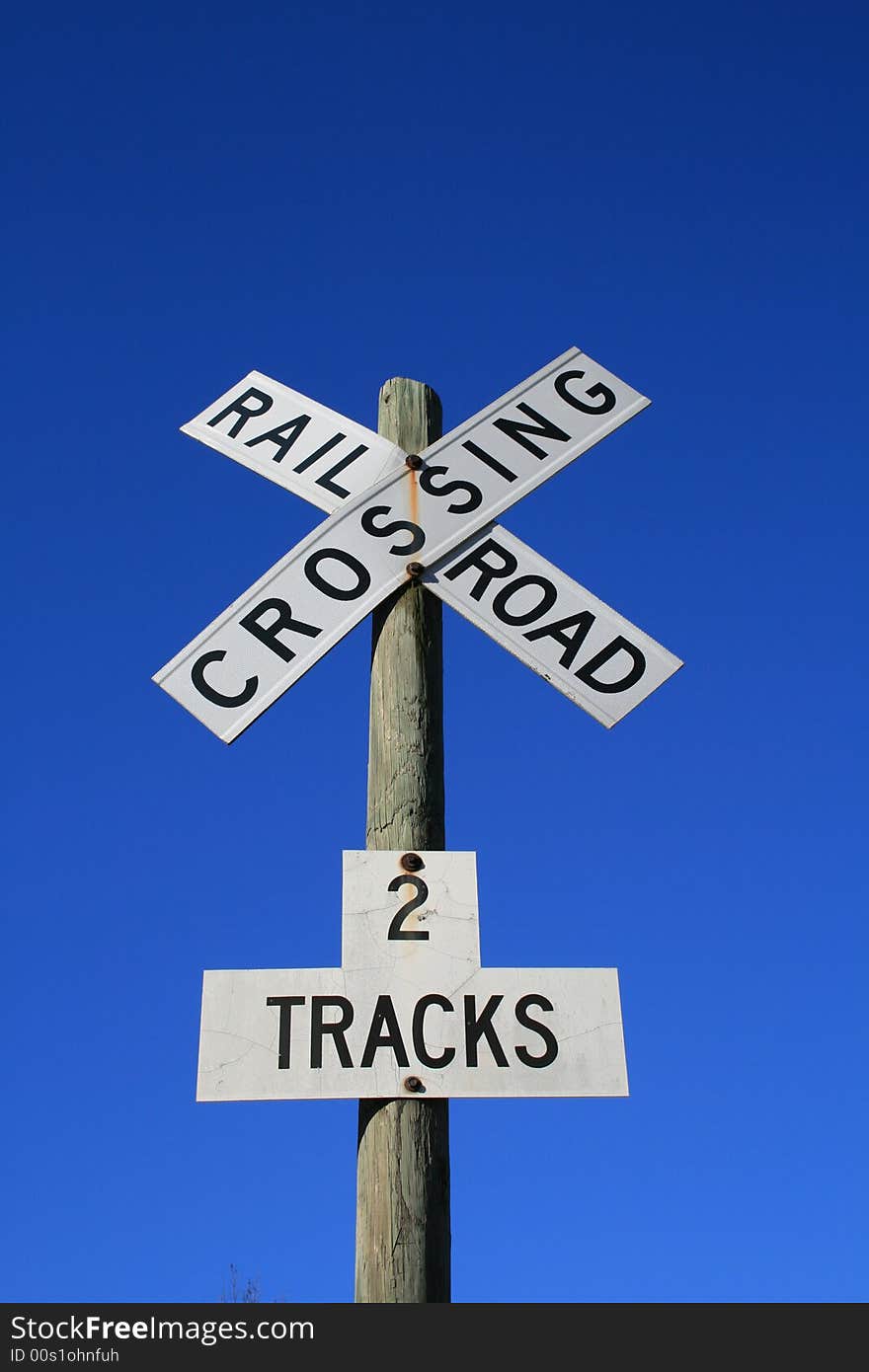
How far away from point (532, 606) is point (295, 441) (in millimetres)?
937

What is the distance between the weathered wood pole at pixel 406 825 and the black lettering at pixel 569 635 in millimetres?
286

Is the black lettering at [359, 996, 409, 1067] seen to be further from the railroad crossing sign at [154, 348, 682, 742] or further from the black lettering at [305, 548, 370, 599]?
the black lettering at [305, 548, 370, 599]

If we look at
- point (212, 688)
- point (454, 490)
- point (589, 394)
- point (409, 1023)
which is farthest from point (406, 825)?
point (589, 394)

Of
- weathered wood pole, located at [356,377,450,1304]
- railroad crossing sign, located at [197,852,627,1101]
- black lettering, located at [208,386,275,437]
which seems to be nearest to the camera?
weathered wood pole, located at [356,377,450,1304]

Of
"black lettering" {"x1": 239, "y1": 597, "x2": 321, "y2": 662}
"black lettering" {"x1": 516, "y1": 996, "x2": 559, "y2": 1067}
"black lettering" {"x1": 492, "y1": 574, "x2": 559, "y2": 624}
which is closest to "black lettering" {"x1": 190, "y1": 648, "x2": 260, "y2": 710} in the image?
"black lettering" {"x1": 239, "y1": 597, "x2": 321, "y2": 662}

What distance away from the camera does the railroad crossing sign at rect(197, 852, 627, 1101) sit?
2.42 meters

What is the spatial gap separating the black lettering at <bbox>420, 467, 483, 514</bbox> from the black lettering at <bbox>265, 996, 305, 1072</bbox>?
141 cm
